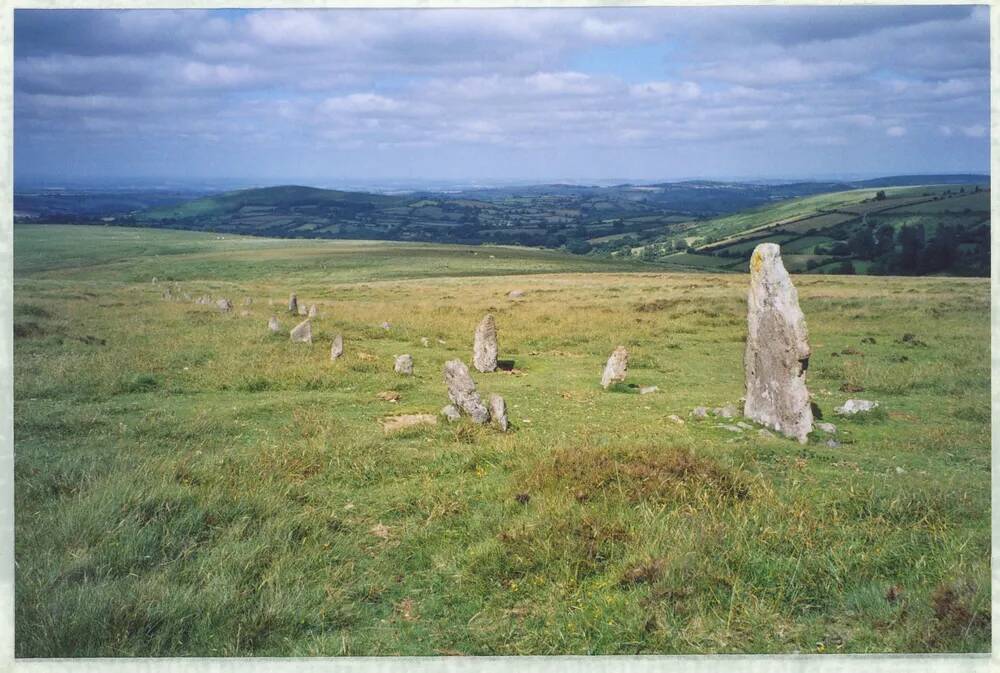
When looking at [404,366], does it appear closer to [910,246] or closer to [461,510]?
[461,510]

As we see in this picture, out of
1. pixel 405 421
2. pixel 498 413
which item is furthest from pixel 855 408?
pixel 405 421

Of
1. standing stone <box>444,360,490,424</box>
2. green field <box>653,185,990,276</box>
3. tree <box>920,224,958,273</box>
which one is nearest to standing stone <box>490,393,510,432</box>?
standing stone <box>444,360,490,424</box>

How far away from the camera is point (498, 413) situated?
9672 millimetres

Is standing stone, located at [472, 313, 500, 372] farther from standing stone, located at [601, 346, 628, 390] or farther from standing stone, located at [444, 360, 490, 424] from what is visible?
standing stone, located at [444, 360, 490, 424]

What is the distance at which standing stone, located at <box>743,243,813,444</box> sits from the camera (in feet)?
30.1

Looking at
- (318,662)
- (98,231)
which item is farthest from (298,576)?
(98,231)

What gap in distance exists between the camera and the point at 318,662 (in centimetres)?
537

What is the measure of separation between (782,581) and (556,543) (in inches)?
75.9

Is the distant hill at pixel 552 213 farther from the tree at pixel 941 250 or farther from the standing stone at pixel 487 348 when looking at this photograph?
the standing stone at pixel 487 348

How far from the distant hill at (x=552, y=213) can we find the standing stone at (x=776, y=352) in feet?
8.73

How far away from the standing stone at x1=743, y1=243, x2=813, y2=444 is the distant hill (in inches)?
105

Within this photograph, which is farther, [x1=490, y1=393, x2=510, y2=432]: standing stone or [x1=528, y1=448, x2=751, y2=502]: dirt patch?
[x1=490, y1=393, x2=510, y2=432]: standing stone

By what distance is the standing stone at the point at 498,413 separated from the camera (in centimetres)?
959

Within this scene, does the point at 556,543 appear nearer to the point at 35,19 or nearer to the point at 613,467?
the point at 613,467
